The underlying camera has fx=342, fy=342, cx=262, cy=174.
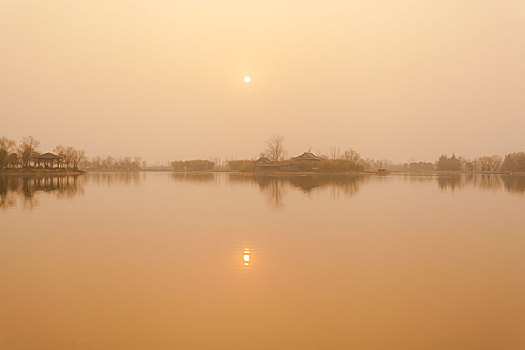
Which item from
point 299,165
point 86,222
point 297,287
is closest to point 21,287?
point 297,287

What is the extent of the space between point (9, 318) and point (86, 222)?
940 centimetres

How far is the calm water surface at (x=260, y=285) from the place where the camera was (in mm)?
5246

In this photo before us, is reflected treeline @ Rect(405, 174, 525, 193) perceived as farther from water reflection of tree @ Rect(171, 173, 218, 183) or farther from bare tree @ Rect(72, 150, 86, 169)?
bare tree @ Rect(72, 150, 86, 169)

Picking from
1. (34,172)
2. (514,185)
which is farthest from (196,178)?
(514,185)

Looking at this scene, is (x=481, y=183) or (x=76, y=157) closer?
(x=481, y=183)

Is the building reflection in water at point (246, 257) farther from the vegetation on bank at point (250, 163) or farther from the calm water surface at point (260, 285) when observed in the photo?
the vegetation on bank at point (250, 163)

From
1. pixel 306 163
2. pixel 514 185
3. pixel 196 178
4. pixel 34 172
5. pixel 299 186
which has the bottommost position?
pixel 514 185

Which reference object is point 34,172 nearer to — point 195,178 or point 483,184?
point 195,178

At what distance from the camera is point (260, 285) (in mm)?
7352

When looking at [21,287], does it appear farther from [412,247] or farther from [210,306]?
[412,247]

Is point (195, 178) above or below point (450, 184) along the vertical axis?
above

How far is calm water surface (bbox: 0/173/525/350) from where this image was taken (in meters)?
5.25

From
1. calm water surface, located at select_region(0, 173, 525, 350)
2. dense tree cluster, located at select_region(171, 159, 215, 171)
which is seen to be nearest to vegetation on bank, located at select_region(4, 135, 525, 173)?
dense tree cluster, located at select_region(171, 159, 215, 171)

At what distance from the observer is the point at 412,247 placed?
10609 millimetres
